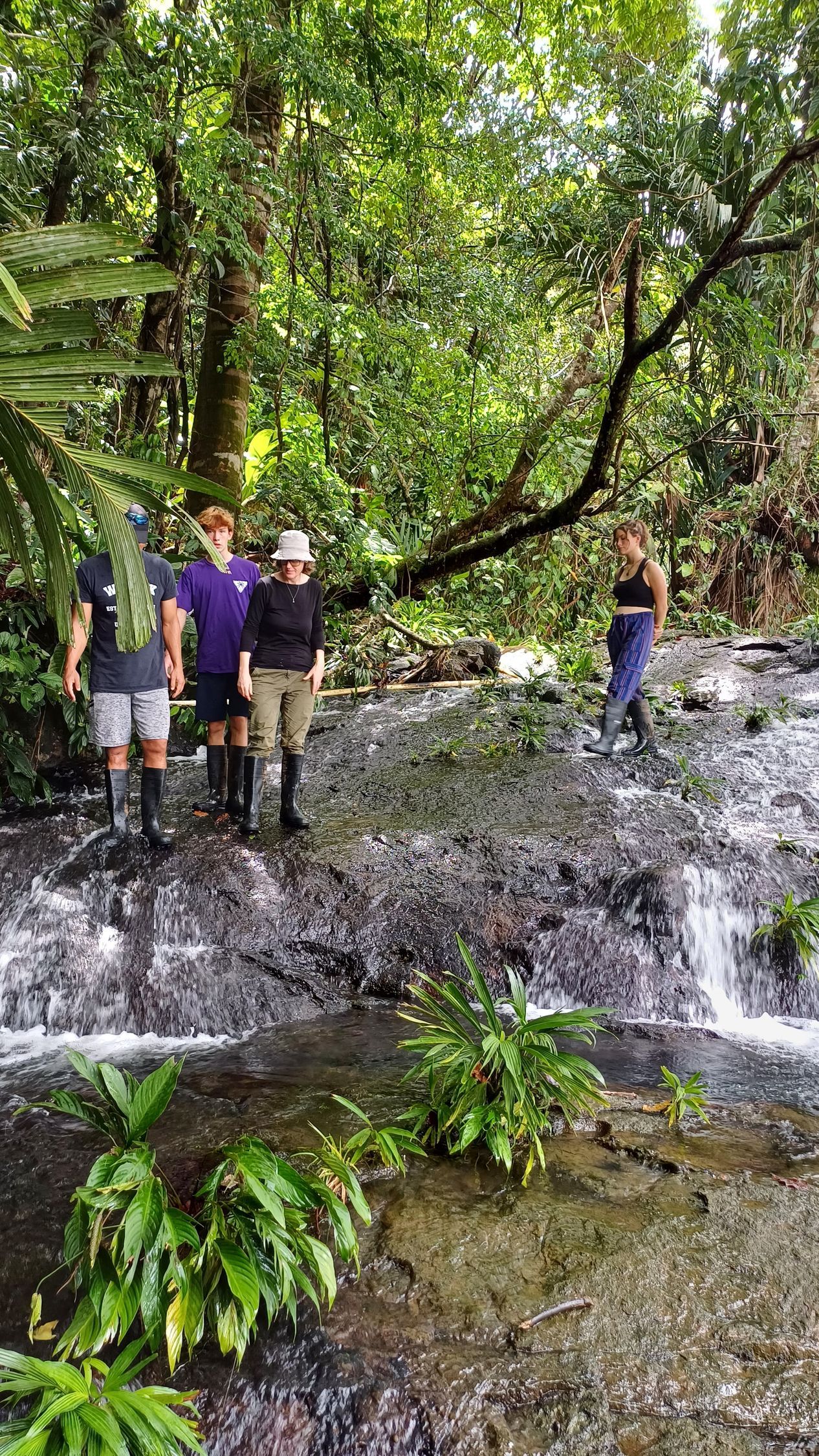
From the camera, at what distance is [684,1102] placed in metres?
3.48

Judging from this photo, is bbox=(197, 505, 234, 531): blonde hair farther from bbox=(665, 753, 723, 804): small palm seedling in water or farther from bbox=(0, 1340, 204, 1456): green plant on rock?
bbox=(0, 1340, 204, 1456): green plant on rock

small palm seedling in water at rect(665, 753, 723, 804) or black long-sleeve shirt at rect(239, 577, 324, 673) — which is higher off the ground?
black long-sleeve shirt at rect(239, 577, 324, 673)

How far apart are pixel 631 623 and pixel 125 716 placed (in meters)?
4.26

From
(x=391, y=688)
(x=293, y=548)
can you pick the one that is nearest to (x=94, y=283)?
(x=293, y=548)

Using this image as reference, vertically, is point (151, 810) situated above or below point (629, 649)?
below

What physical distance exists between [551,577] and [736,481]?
134 inches

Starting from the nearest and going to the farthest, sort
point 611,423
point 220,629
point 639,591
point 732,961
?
point 732,961 → point 220,629 → point 639,591 → point 611,423

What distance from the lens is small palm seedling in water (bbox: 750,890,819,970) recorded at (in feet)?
16.2

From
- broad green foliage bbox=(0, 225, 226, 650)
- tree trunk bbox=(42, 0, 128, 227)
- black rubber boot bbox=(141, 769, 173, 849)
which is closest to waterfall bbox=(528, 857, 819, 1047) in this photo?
black rubber boot bbox=(141, 769, 173, 849)

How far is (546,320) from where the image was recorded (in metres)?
9.91

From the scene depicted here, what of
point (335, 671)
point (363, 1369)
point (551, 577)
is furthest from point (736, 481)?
point (363, 1369)

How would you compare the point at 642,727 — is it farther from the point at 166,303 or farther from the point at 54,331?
the point at 54,331

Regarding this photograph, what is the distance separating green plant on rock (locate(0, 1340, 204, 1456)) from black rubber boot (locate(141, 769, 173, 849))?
3.86 m

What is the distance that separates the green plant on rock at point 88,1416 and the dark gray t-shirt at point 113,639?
3.91m
